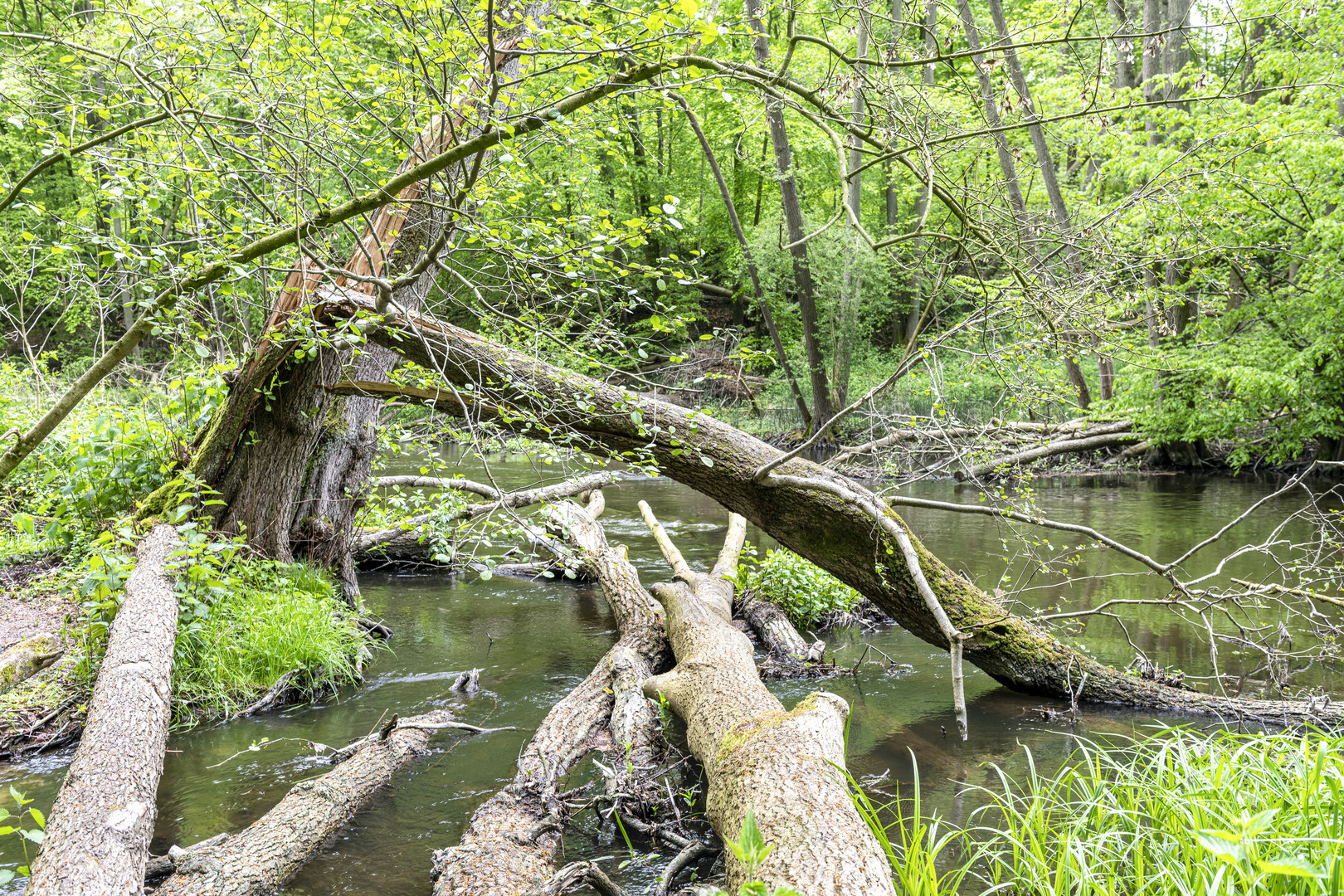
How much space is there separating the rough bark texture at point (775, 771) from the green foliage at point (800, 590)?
6.21 ft

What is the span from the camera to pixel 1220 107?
1127 cm

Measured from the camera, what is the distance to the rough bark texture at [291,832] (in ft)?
9.17

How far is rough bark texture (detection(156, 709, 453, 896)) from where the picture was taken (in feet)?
9.17

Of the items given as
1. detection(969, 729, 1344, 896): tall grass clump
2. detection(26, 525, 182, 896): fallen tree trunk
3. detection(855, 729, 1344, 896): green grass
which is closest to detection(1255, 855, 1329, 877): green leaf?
detection(969, 729, 1344, 896): tall grass clump

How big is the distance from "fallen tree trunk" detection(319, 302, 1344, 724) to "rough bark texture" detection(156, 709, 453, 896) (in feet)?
6.58

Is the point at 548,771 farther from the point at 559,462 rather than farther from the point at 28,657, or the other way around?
the point at 28,657

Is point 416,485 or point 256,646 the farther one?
point 416,485

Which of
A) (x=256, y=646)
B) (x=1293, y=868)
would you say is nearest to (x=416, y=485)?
(x=256, y=646)

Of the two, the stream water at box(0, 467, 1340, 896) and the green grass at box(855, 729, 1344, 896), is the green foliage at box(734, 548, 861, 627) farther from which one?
the green grass at box(855, 729, 1344, 896)

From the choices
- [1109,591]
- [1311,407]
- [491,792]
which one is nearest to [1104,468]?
[1311,407]

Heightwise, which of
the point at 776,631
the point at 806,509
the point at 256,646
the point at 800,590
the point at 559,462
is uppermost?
the point at 559,462

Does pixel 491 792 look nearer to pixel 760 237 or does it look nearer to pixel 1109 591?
pixel 1109 591

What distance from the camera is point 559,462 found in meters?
5.34

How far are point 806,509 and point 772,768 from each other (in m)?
2.38
